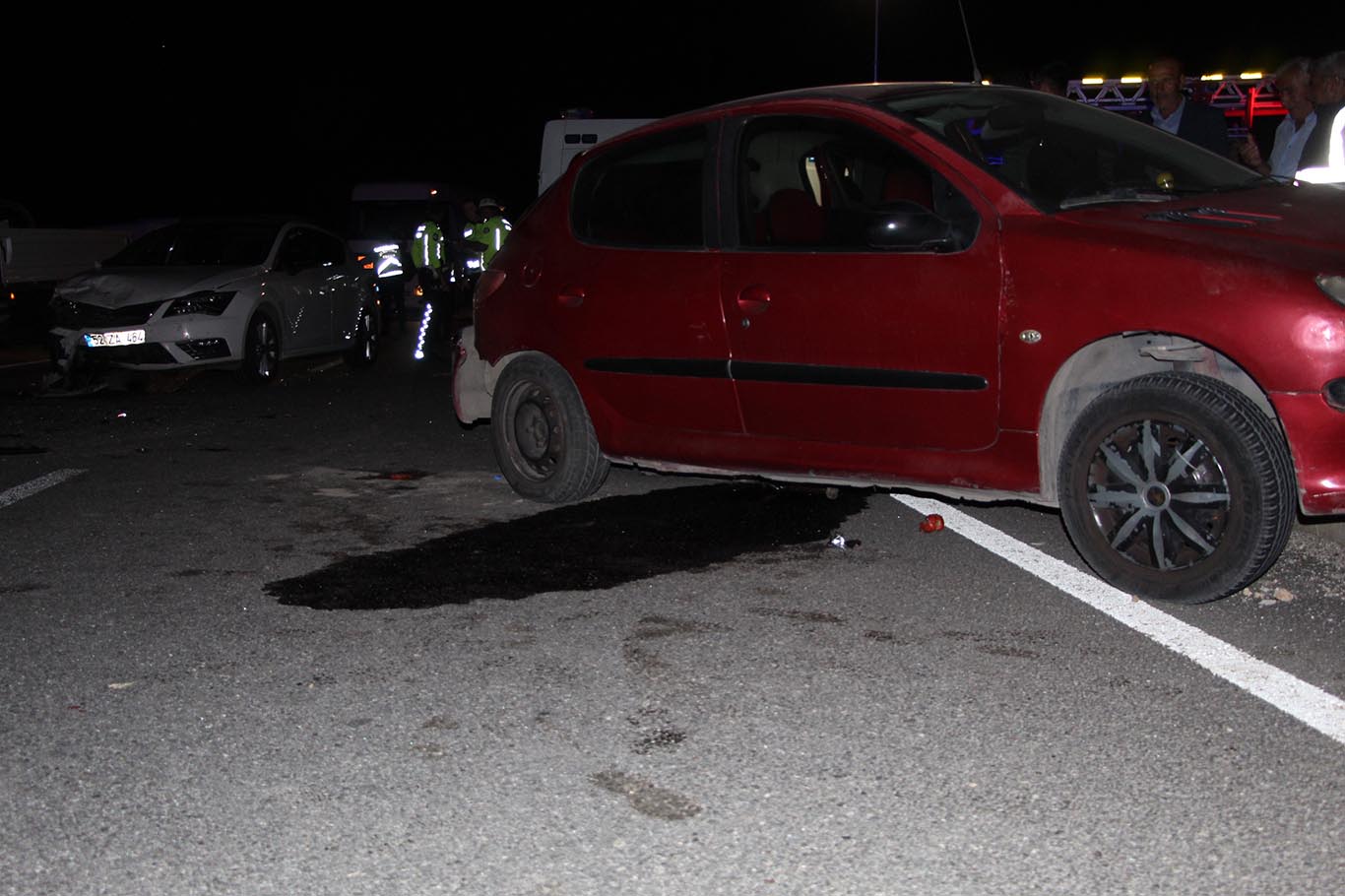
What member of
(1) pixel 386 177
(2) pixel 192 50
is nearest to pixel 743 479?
(2) pixel 192 50

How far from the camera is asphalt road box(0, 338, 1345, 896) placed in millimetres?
3420

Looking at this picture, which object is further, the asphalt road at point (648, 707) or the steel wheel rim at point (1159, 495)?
the steel wheel rim at point (1159, 495)

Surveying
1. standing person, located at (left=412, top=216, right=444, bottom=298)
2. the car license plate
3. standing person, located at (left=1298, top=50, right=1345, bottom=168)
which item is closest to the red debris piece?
standing person, located at (left=1298, top=50, right=1345, bottom=168)

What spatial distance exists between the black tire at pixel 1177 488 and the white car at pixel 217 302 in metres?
9.45

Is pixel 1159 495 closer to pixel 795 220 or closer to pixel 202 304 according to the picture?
pixel 795 220

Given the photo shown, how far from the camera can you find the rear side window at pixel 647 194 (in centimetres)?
684

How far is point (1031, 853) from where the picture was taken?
11.1ft

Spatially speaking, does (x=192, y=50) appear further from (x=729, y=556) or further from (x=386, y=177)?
(x=729, y=556)

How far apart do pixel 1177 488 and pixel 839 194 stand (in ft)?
6.58

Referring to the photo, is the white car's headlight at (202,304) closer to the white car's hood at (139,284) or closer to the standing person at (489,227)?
the white car's hood at (139,284)

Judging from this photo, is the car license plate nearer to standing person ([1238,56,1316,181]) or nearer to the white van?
the white van

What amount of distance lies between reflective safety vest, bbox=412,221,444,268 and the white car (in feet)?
3.54

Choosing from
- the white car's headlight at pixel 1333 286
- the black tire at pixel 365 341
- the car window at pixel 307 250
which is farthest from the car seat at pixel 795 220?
the black tire at pixel 365 341

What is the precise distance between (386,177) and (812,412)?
176 feet
